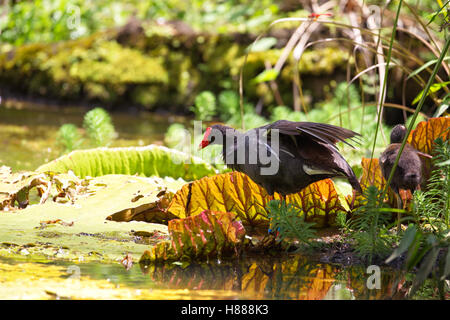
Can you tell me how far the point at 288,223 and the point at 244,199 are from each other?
1.56 feet

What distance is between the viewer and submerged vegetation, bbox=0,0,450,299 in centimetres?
223

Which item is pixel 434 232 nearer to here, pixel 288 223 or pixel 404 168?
pixel 404 168

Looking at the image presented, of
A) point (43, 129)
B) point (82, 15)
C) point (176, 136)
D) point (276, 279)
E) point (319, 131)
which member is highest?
point (82, 15)

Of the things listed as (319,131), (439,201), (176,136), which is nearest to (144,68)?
(176,136)

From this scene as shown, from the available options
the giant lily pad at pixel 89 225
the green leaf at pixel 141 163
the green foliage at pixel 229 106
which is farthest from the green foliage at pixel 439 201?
the green foliage at pixel 229 106

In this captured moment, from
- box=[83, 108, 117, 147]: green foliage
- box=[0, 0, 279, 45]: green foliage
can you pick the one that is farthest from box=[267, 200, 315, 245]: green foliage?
box=[0, 0, 279, 45]: green foliage

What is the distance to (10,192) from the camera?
2859 millimetres

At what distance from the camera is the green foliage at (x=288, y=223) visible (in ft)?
7.55

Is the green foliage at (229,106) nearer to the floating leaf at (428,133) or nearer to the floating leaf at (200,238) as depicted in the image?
the floating leaf at (428,133)

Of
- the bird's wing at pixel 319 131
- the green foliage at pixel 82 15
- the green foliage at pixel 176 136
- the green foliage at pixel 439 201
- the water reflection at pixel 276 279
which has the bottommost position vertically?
the water reflection at pixel 276 279

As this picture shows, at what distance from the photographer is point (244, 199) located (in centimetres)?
275

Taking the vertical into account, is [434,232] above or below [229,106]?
below
